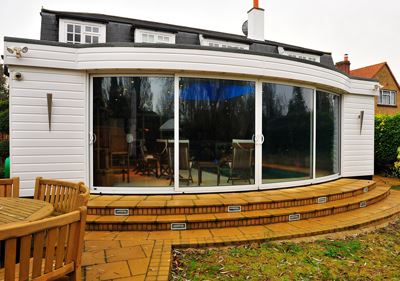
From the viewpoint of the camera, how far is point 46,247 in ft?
4.88

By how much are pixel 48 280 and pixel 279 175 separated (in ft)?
15.5

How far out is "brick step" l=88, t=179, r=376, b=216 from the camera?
3.98 metres

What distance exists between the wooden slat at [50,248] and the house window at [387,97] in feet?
81.3

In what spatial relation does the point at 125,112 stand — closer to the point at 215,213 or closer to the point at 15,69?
the point at 15,69

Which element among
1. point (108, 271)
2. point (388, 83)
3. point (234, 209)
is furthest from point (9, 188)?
point (388, 83)

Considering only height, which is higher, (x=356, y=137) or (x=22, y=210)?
(x=356, y=137)

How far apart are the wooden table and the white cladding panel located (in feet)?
7.79

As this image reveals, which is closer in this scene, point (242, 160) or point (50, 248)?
point (50, 248)

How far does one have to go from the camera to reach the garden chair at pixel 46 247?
1.30 meters

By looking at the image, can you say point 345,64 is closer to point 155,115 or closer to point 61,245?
point 155,115

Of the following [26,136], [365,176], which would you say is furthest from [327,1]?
[26,136]

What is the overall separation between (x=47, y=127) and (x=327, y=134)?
19.8 ft

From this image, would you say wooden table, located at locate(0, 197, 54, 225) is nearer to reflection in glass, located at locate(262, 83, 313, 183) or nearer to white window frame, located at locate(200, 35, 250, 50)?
reflection in glass, located at locate(262, 83, 313, 183)

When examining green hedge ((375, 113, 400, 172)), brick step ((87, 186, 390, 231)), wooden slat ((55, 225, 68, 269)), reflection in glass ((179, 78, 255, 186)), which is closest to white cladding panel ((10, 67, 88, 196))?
brick step ((87, 186, 390, 231))
